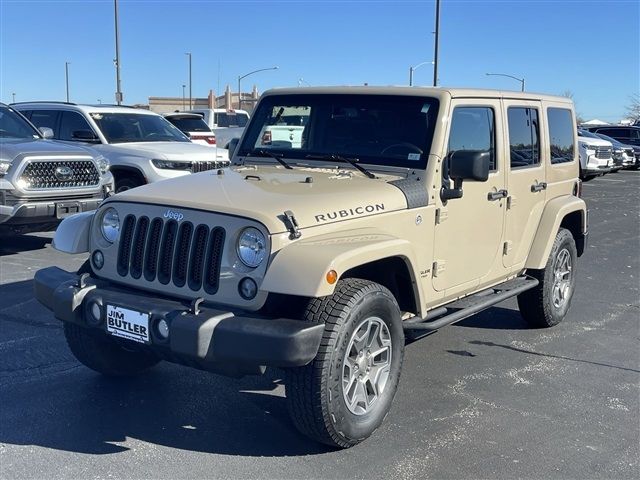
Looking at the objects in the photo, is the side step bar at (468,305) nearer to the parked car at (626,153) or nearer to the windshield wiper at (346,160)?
the windshield wiper at (346,160)

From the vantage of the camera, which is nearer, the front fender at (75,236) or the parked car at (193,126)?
the front fender at (75,236)

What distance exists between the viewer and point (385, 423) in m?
4.27

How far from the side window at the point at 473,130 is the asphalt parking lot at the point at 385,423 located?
62.4 inches

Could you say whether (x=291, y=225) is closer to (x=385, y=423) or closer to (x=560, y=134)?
(x=385, y=423)

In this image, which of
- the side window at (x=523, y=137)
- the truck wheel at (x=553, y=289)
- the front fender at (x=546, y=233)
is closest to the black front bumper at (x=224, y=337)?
the side window at (x=523, y=137)

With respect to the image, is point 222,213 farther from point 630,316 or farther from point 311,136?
point 630,316

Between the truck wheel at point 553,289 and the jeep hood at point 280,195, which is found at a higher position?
the jeep hood at point 280,195

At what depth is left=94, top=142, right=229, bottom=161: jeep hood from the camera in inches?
424

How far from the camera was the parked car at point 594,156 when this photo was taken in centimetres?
2164

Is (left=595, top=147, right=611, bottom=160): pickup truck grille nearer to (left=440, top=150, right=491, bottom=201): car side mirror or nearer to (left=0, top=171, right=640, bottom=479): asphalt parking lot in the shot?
(left=0, top=171, right=640, bottom=479): asphalt parking lot

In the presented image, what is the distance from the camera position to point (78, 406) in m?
4.38

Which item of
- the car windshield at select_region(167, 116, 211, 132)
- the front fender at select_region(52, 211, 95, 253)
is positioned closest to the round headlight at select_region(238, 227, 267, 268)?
the front fender at select_region(52, 211, 95, 253)

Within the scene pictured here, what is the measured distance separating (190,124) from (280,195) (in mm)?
14170

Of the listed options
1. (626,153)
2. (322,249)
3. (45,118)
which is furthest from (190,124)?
(626,153)
